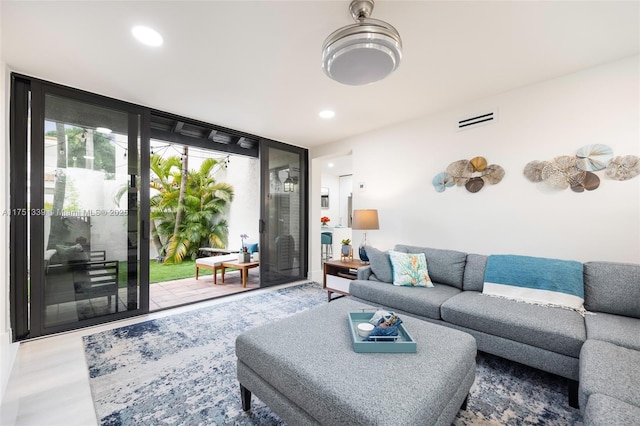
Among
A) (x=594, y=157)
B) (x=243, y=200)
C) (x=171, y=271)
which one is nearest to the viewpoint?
(x=594, y=157)

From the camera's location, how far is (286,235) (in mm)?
4828

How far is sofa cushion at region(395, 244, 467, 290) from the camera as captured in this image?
284 centimetres

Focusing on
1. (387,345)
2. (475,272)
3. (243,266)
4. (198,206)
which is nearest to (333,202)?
(198,206)

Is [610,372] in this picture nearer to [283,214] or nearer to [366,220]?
[366,220]

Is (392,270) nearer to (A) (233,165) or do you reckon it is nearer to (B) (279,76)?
(B) (279,76)

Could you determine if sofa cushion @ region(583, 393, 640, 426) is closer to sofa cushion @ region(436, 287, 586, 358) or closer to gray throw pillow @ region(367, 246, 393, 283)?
sofa cushion @ region(436, 287, 586, 358)

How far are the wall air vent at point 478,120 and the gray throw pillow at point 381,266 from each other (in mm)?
1782

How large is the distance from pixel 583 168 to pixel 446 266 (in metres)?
1.50

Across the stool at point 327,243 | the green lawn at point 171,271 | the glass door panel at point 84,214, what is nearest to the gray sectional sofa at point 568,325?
the glass door panel at point 84,214

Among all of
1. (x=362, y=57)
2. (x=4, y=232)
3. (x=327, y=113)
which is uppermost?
(x=327, y=113)

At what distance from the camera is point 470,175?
3.09 metres

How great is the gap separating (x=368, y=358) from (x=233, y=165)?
22.1ft

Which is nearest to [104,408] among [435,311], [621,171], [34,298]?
[34,298]

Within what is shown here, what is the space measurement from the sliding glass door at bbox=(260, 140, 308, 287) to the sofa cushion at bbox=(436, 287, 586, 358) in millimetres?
2966
